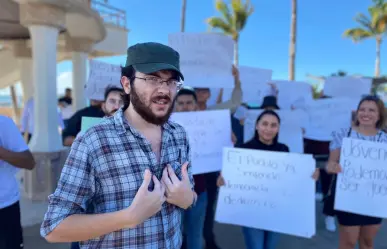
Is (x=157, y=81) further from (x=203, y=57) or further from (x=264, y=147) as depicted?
(x=203, y=57)

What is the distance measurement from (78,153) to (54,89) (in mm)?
4218

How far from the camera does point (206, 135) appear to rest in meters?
3.07

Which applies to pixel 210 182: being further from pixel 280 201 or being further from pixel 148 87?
pixel 148 87

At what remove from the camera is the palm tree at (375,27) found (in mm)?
29562

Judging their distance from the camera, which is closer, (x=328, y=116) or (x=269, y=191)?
(x=269, y=191)

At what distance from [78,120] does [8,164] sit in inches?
49.9

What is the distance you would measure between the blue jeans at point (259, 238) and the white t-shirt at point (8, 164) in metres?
1.88

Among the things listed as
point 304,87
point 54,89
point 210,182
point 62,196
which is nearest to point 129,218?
point 62,196

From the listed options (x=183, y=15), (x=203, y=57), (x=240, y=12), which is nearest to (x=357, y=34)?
(x=240, y=12)

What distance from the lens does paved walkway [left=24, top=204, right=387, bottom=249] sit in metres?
3.50

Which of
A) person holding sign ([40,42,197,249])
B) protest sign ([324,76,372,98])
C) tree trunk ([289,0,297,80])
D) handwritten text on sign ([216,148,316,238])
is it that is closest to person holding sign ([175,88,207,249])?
handwritten text on sign ([216,148,316,238])

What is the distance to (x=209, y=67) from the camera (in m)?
3.53

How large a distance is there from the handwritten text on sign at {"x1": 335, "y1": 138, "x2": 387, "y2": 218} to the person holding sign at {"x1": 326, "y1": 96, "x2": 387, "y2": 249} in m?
0.08

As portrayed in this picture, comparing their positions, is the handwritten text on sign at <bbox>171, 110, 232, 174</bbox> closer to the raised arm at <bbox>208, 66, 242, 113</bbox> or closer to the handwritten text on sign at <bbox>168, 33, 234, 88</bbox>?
the handwritten text on sign at <bbox>168, 33, 234, 88</bbox>
